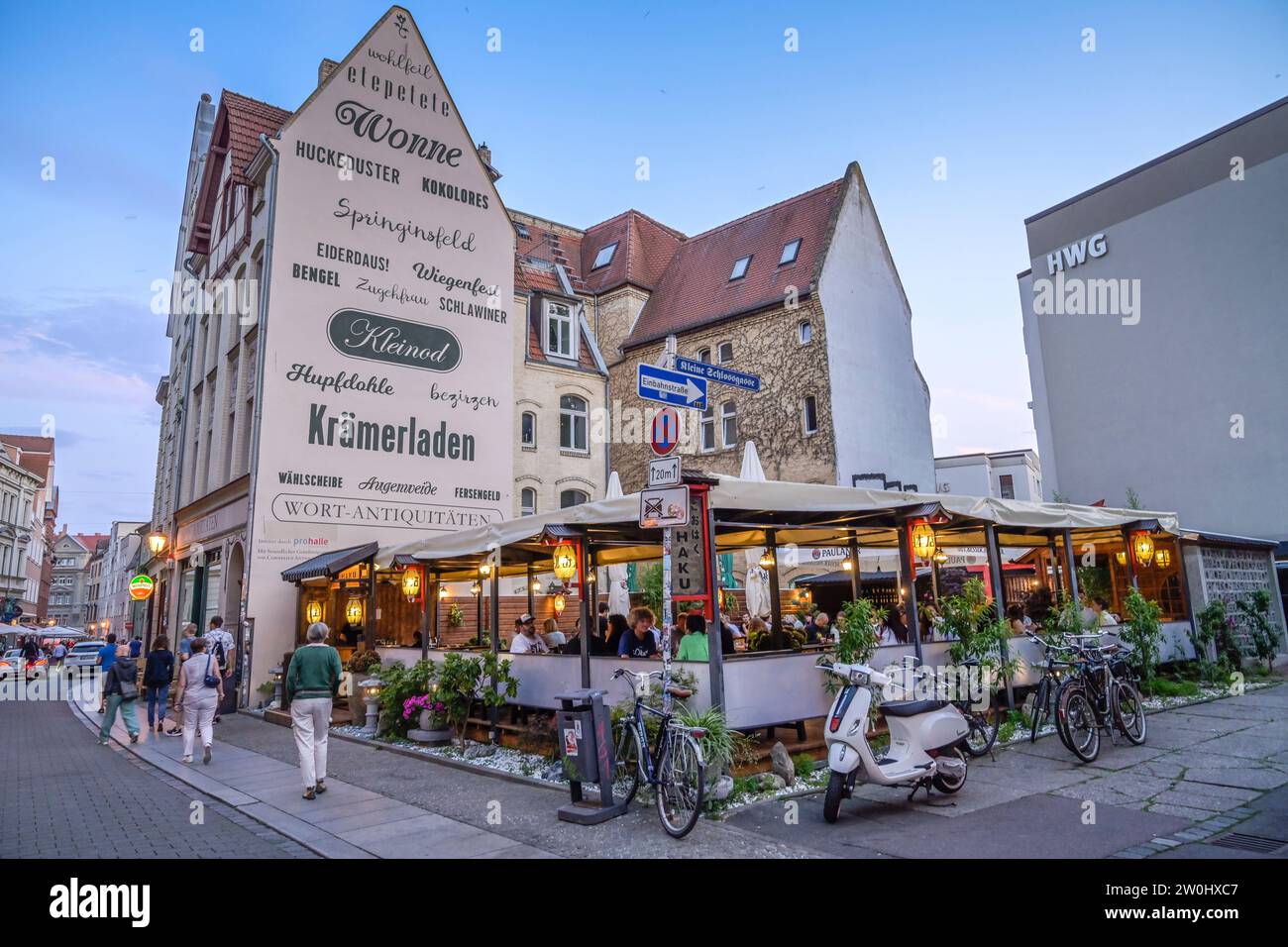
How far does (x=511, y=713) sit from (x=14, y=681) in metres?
31.0

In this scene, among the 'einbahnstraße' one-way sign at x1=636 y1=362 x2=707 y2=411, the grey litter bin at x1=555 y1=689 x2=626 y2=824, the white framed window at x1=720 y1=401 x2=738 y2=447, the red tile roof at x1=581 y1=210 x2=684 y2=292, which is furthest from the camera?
the red tile roof at x1=581 y1=210 x2=684 y2=292

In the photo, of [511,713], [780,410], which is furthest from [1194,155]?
[511,713]

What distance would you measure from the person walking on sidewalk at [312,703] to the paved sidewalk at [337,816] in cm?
27

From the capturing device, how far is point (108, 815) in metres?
7.79

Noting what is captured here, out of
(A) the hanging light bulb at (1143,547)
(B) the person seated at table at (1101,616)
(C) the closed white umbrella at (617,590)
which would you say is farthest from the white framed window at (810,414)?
(B) the person seated at table at (1101,616)

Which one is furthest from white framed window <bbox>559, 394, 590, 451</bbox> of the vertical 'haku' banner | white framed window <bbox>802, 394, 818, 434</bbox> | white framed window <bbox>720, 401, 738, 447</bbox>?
white framed window <bbox>802, 394, 818, 434</bbox>

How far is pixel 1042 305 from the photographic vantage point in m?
29.8

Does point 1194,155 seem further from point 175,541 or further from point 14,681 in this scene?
point 14,681

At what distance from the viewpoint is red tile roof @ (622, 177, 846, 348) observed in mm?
26797

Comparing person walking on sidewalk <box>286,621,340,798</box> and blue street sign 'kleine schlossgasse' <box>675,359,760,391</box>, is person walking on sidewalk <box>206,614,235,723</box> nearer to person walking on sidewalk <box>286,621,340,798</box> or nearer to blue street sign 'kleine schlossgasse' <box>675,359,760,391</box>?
person walking on sidewalk <box>286,621,340,798</box>

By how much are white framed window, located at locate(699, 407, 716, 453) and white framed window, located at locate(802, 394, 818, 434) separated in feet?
12.2

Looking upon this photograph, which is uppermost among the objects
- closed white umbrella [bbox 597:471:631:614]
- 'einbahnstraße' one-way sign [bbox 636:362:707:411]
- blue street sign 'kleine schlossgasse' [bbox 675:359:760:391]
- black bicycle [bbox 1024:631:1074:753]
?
blue street sign 'kleine schlossgasse' [bbox 675:359:760:391]

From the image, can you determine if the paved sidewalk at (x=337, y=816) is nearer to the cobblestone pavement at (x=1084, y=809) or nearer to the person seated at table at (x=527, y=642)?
the cobblestone pavement at (x=1084, y=809)

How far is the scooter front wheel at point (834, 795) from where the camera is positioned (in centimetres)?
652
